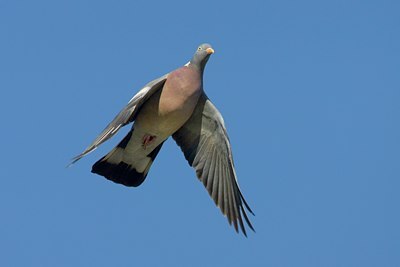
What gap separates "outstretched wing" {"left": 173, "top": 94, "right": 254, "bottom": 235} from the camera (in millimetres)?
11859

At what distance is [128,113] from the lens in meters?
11.1

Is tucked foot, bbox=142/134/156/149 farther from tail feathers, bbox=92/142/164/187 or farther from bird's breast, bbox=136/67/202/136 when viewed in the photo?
tail feathers, bbox=92/142/164/187

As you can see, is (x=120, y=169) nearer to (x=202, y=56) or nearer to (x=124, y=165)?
(x=124, y=165)

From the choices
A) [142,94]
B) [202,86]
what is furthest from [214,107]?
[142,94]

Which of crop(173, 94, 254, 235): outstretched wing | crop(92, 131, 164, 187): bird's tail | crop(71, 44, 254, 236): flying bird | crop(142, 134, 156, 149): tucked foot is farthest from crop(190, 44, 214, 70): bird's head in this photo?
crop(92, 131, 164, 187): bird's tail

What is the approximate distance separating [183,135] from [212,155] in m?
0.45

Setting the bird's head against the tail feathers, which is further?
the tail feathers

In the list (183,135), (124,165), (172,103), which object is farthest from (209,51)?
(124,165)

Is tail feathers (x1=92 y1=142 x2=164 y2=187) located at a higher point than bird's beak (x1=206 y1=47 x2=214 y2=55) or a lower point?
lower

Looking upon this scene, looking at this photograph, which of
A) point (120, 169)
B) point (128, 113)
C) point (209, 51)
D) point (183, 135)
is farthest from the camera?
point (183, 135)

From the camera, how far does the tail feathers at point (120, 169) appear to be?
1190 cm

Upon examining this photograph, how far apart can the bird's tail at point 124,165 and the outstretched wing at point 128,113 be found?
0.51 meters

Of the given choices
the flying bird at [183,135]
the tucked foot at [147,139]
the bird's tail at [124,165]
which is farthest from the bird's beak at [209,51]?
the bird's tail at [124,165]

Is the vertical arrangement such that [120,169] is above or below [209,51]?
below
